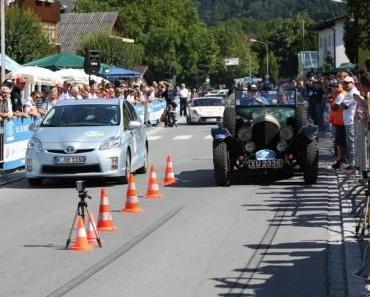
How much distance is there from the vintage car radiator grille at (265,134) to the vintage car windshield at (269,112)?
2.20ft

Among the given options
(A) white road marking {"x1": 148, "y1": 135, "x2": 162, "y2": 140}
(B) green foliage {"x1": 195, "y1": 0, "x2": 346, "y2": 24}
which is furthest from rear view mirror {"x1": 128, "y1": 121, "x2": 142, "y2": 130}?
(B) green foliage {"x1": 195, "y1": 0, "x2": 346, "y2": 24}

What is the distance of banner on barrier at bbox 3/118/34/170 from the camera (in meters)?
18.4

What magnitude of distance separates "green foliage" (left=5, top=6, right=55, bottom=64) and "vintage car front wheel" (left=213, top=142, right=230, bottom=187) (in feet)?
133

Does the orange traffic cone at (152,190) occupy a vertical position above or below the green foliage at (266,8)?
below

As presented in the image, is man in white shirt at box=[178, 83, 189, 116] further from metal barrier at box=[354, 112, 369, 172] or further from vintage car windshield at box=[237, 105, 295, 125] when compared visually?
metal barrier at box=[354, 112, 369, 172]

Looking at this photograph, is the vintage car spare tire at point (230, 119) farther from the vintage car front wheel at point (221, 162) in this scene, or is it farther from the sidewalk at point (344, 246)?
the sidewalk at point (344, 246)

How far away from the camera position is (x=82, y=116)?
56.0ft

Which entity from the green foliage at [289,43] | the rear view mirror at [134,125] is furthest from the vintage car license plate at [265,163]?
the green foliage at [289,43]

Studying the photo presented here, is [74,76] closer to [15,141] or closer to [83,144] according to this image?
[15,141]

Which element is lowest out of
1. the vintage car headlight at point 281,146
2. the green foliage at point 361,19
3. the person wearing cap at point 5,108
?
the vintage car headlight at point 281,146

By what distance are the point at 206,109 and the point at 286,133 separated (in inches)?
975

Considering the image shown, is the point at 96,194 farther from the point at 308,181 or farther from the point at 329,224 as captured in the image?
the point at 329,224

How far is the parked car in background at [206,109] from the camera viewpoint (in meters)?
40.6

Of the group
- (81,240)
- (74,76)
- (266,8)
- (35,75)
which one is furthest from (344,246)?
(266,8)
